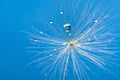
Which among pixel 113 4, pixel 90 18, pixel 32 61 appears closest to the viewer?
pixel 90 18

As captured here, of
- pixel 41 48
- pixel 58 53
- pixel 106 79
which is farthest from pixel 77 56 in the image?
pixel 106 79

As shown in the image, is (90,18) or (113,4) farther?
(113,4)

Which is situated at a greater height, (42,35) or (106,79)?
(42,35)

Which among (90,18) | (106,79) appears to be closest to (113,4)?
(90,18)

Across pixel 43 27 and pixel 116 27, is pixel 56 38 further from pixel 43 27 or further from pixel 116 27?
pixel 116 27

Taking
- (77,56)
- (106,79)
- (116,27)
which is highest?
(116,27)

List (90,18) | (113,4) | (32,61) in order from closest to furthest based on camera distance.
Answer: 1. (90,18)
2. (113,4)
3. (32,61)

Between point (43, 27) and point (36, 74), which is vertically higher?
point (43, 27)

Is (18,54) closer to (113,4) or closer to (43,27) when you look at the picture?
(43,27)

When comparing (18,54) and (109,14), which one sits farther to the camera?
(18,54)
